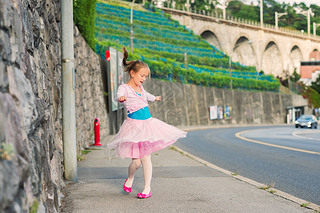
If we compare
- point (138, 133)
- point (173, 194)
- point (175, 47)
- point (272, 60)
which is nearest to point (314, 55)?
point (272, 60)

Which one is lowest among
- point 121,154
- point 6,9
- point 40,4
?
point 121,154

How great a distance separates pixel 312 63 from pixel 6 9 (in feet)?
371

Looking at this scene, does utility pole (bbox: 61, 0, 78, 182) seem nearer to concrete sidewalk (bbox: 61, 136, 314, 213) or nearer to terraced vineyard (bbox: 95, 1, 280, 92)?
concrete sidewalk (bbox: 61, 136, 314, 213)

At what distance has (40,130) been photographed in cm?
389

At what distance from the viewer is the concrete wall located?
4466 cm

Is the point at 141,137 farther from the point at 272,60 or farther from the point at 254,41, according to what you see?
the point at 272,60

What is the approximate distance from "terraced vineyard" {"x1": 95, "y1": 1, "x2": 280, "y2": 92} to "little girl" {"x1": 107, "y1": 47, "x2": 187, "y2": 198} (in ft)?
136

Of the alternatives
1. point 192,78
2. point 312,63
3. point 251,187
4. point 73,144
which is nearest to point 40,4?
point 73,144

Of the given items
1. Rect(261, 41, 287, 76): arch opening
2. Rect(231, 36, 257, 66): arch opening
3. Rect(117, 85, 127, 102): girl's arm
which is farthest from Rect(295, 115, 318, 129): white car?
Rect(261, 41, 287, 76): arch opening

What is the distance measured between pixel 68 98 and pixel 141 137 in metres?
1.69

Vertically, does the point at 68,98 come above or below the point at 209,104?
below

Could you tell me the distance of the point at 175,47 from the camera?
2564 inches

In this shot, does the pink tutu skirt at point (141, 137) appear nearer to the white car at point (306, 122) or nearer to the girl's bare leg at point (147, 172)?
the girl's bare leg at point (147, 172)

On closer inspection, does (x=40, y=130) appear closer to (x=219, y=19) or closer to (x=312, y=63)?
(x=219, y=19)
